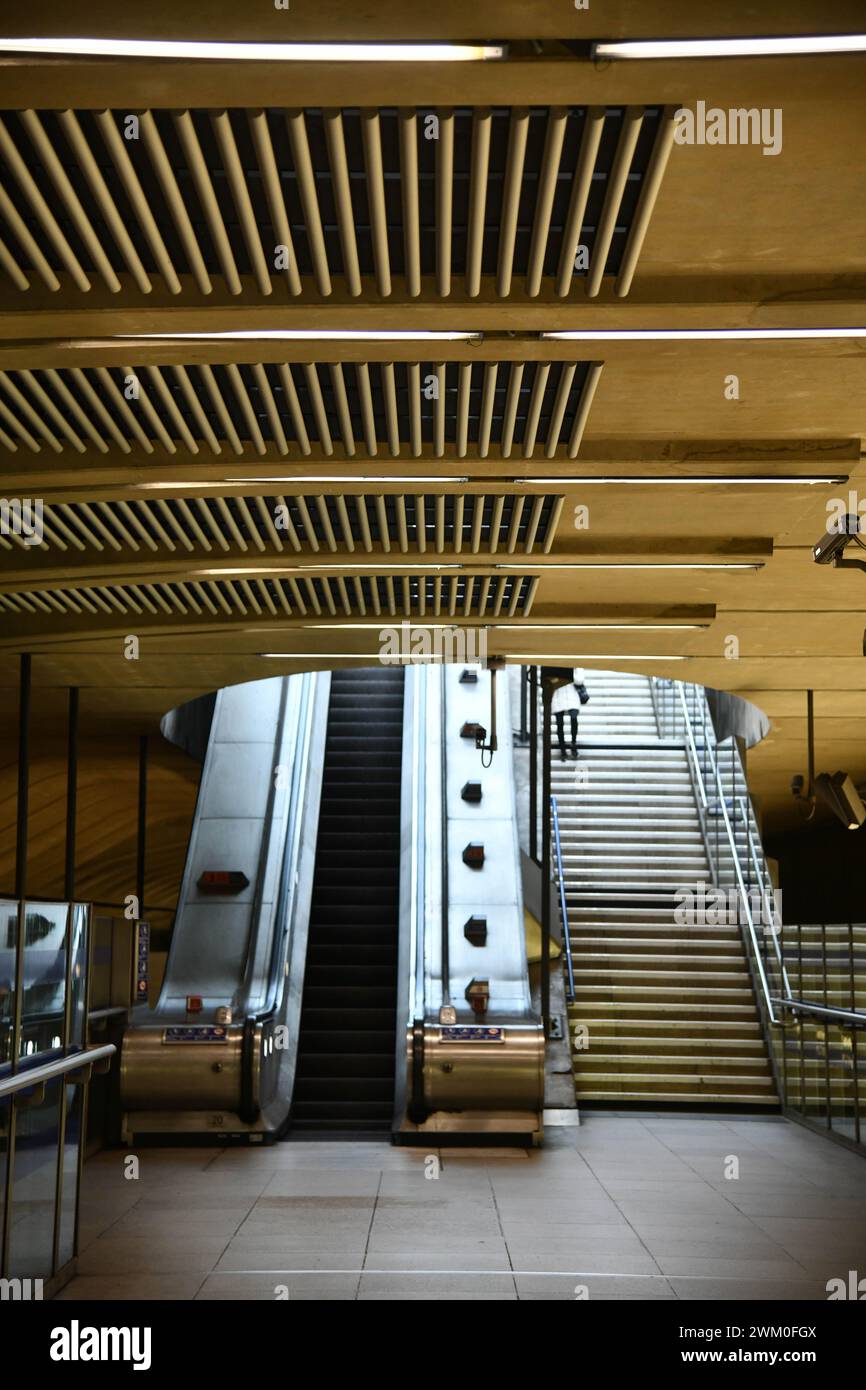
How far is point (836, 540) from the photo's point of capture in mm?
4957

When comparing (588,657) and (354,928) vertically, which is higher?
(588,657)

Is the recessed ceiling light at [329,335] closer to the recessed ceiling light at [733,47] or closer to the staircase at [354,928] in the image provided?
the recessed ceiling light at [733,47]

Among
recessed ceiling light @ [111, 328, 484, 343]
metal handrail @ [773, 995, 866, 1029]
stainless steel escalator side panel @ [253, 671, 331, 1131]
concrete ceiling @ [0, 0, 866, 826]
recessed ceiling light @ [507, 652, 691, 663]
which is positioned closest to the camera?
concrete ceiling @ [0, 0, 866, 826]

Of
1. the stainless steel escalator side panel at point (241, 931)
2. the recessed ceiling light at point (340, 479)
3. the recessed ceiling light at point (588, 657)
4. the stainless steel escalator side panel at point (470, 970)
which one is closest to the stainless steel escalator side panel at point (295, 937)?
the stainless steel escalator side panel at point (241, 931)

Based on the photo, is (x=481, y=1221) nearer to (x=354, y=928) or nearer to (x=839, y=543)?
(x=839, y=543)

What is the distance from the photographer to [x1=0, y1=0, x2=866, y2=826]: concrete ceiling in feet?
8.18

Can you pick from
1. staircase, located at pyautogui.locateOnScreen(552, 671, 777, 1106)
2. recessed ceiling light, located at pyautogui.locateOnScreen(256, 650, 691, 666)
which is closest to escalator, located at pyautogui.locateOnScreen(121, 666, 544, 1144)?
staircase, located at pyautogui.locateOnScreen(552, 671, 777, 1106)

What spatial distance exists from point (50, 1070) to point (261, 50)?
13.1 feet

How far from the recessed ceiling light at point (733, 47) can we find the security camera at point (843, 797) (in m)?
7.09

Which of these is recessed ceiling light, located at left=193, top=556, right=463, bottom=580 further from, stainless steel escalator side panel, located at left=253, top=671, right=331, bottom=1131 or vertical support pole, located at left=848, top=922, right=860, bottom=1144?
vertical support pole, located at left=848, top=922, right=860, bottom=1144

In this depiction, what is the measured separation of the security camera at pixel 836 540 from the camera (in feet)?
16.2

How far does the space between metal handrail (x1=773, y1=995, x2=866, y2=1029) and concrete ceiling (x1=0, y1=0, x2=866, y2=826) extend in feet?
12.1

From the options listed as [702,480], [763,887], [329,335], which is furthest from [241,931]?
[329,335]
